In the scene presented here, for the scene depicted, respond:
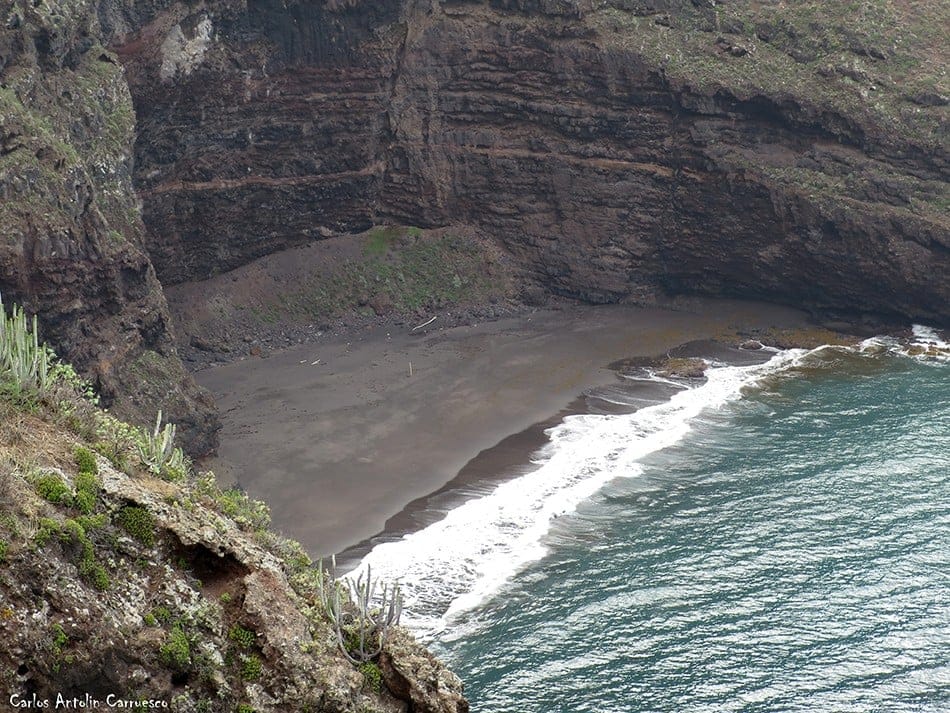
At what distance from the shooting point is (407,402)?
55.2 meters

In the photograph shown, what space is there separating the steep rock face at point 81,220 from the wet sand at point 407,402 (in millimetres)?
4826

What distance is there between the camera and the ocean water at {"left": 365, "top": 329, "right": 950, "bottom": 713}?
108 feet

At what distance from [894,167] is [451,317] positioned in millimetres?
26804

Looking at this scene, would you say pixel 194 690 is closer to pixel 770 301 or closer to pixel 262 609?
pixel 262 609

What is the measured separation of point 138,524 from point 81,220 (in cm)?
2708

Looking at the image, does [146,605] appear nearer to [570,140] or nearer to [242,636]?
[242,636]

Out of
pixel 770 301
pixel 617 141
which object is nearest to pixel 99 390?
pixel 617 141

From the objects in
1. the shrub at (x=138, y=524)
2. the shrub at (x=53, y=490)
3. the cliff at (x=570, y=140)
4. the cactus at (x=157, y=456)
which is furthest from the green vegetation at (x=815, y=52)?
the shrub at (x=53, y=490)

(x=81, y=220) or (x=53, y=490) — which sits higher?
(x=81, y=220)

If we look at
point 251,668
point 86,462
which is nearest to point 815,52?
point 86,462

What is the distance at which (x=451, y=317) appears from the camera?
66938 millimetres

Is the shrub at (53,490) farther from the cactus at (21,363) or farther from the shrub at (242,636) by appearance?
the shrub at (242,636)

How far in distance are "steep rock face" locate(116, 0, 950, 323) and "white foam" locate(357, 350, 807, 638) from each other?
36.8ft

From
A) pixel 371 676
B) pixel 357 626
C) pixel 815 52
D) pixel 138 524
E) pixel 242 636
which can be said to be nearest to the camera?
pixel 242 636
